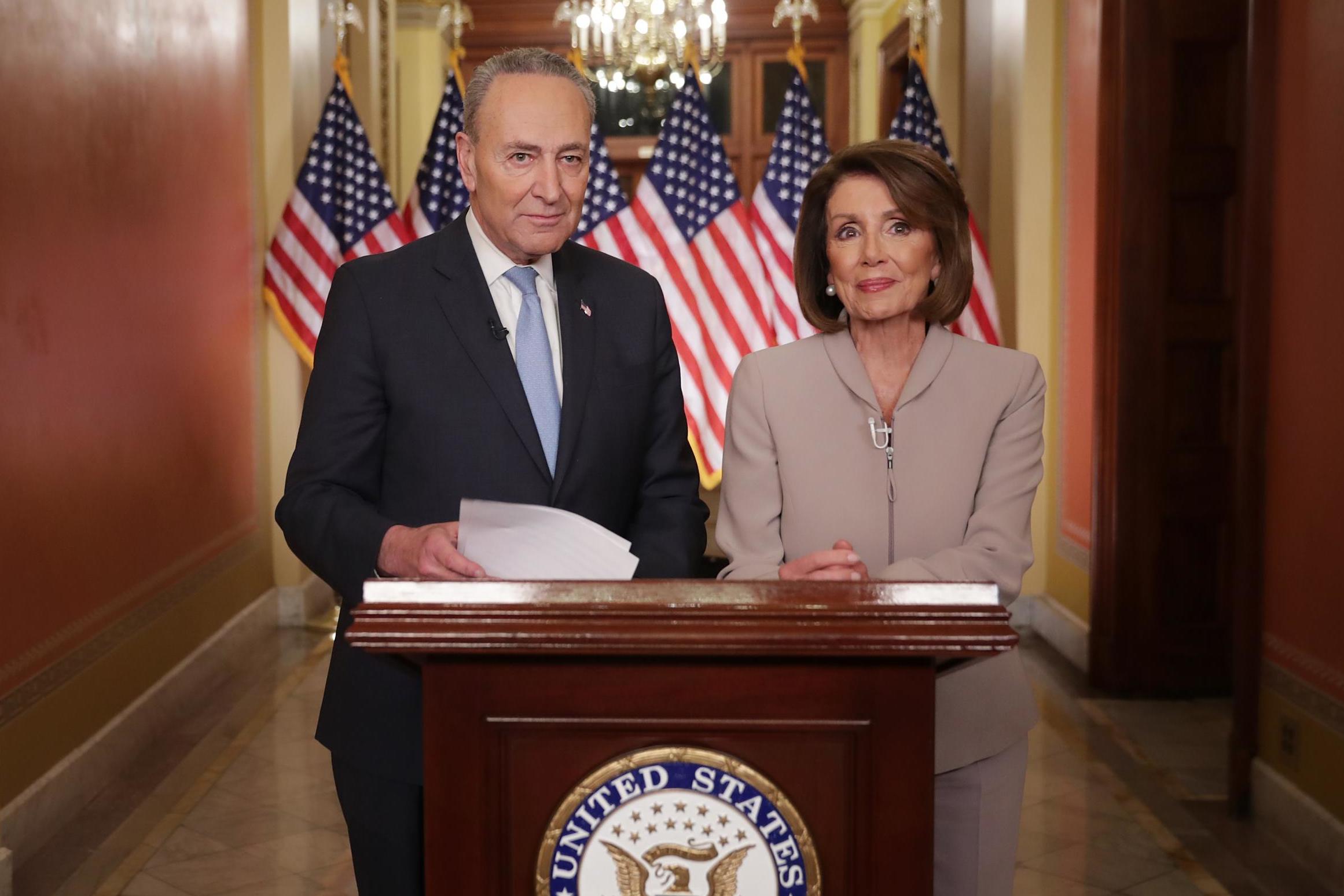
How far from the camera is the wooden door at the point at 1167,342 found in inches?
216

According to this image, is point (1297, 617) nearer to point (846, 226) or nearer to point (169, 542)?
point (846, 226)

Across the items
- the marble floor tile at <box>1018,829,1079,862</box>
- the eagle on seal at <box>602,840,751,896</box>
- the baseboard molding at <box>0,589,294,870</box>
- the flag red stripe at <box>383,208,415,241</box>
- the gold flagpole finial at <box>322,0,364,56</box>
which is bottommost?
the marble floor tile at <box>1018,829,1079,862</box>

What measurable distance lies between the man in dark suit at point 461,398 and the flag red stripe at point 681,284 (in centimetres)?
448

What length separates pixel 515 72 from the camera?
5.91 ft

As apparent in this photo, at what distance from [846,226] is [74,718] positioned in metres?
3.46

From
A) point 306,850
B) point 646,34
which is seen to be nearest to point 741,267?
point 646,34

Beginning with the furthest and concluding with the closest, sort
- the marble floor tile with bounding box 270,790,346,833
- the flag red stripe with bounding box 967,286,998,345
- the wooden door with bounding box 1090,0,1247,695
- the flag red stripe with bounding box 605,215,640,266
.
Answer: the flag red stripe with bounding box 605,215,640,266, the flag red stripe with bounding box 967,286,998,345, the wooden door with bounding box 1090,0,1247,695, the marble floor tile with bounding box 270,790,346,833

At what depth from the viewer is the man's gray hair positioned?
181 cm

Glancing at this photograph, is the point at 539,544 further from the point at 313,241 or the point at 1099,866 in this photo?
the point at 313,241

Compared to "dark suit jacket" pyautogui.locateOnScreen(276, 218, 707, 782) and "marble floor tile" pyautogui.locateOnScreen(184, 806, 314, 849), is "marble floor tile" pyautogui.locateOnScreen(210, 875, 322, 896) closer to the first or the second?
"marble floor tile" pyautogui.locateOnScreen(184, 806, 314, 849)

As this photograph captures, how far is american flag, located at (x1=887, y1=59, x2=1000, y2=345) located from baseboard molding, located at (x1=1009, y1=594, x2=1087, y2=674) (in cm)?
132

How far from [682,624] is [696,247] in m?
5.73

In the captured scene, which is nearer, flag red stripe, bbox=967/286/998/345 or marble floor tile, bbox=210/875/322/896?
marble floor tile, bbox=210/875/322/896

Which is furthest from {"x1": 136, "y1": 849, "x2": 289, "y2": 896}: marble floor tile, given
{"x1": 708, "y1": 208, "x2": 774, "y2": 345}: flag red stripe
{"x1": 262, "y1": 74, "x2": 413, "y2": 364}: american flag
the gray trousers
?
{"x1": 708, "y1": 208, "x2": 774, "y2": 345}: flag red stripe
